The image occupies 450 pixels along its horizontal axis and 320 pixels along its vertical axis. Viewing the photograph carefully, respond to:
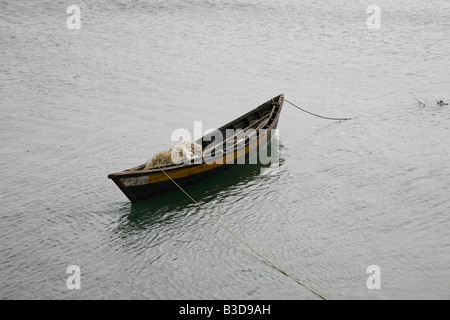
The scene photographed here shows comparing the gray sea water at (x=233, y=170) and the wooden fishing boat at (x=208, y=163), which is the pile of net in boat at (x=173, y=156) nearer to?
the wooden fishing boat at (x=208, y=163)

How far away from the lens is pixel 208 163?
13258 millimetres

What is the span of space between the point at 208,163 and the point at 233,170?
1.37 meters

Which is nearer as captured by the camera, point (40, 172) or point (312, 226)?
point (312, 226)

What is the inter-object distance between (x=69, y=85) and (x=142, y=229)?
1231cm

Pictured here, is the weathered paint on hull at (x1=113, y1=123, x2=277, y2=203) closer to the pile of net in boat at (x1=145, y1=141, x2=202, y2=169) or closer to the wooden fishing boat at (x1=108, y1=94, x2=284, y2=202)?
the wooden fishing boat at (x1=108, y1=94, x2=284, y2=202)

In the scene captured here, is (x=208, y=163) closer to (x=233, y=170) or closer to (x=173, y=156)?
(x=173, y=156)

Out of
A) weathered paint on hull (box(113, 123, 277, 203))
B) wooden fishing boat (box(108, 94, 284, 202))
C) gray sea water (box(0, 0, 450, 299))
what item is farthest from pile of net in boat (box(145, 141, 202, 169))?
gray sea water (box(0, 0, 450, 299))

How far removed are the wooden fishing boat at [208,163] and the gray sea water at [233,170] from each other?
43 cm

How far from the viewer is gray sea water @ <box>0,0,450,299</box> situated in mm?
10164

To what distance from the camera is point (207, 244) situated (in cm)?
1114

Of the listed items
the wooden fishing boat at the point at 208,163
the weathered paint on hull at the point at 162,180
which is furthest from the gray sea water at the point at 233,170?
the wooden fishing boat at the point at 208,163
